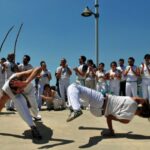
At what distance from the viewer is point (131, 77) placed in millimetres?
13086

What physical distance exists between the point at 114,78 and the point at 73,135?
18.4 feet

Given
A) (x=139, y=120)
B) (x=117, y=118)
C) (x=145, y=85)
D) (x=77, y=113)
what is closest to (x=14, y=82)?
(x=77, y=113)

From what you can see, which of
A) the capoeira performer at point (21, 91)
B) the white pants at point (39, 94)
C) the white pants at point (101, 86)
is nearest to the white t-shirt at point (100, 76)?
the white pants at point (101, 86)

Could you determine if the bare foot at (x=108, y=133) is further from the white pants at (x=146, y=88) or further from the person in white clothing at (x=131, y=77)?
the person in white clothing at (x=131, y=77)

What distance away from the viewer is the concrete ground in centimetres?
718

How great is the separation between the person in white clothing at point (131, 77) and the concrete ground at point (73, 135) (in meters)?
2.81

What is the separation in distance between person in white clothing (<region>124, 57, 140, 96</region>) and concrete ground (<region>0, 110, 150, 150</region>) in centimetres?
281

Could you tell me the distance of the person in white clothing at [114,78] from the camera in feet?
44.0

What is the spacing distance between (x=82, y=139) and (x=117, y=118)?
0.83m

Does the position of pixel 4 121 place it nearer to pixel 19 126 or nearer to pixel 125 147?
pixel 19 126

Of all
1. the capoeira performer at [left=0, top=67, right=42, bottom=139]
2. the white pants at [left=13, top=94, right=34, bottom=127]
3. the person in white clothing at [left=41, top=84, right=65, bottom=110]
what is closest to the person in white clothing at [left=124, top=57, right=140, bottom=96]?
the person in white clothing at [left=41, top=84, right=65, bottom=110]

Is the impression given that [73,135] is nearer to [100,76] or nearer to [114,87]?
[100,76]

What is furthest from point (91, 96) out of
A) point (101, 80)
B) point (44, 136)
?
point (101, 80)

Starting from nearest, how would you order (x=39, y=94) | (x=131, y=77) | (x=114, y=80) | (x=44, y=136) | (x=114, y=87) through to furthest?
(x=44, y=136) → (x=131, y=77) → (x=39, y=94) → (x=114, y=80) → (x=114, y=87)
